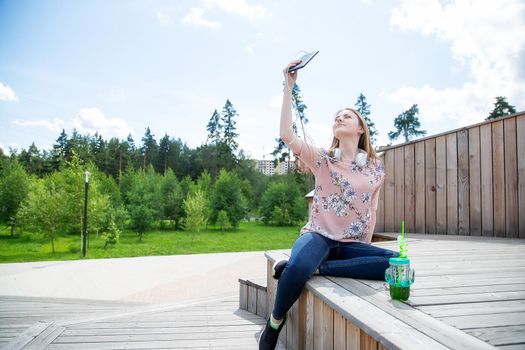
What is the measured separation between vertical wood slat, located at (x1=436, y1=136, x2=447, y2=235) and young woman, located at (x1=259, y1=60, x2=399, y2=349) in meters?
2.87

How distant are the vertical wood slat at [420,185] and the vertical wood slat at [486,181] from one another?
76 centimetres

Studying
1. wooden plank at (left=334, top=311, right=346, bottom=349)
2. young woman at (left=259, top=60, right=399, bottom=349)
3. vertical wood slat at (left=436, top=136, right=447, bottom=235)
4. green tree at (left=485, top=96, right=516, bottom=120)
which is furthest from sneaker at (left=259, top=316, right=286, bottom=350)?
green tree at (left=485, top=96, right=516, bottom=120)

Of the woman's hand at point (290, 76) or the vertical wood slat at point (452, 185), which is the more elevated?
the woman's hand at point (290, 76)

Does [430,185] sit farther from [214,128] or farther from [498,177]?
[214,128]

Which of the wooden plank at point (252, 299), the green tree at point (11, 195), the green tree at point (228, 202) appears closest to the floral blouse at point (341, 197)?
the wooden plank at point (252, 299)

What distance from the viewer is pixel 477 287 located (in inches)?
70.3

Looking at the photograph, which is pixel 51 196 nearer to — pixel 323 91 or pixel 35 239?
pixel 35 239

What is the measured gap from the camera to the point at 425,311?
4.68 ft

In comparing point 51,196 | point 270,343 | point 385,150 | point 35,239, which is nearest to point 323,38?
Answer: point 385,150

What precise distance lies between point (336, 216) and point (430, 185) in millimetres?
3361

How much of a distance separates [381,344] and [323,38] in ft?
12.2

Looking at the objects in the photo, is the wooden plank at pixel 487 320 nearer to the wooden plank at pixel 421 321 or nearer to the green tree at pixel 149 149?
the wooden plank at pixel 421 321

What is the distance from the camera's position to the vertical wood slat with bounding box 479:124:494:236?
4273 mm

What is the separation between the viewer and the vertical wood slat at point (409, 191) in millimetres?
5086
